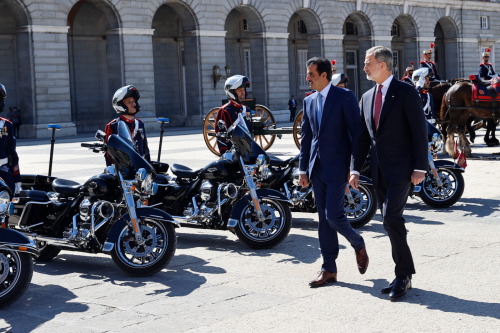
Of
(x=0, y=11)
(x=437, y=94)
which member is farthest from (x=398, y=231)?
(x=0, y=11)

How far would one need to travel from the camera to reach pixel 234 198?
337 inches

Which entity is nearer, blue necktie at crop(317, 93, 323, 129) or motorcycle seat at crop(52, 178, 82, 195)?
blue necktie at crop(317, 93, 323, 129)

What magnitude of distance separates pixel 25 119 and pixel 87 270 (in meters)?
23.4

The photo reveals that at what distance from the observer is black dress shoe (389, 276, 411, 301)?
6055 millimetres

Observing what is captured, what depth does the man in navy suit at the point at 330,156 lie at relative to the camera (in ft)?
21.5

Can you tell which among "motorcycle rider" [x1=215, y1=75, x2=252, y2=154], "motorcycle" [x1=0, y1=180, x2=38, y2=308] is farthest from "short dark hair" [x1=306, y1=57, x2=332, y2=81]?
"motorcycle rider" [x1=215, y1=75, x2=252, y2=154]

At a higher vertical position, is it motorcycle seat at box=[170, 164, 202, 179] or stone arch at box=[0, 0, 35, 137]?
stone arch at box=[0, 0, 35, 137]

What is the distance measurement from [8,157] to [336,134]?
304 centimetres

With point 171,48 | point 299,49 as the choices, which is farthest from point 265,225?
point 299,49

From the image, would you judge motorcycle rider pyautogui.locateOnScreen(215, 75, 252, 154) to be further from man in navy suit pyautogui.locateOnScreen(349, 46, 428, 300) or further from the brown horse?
the brown horse

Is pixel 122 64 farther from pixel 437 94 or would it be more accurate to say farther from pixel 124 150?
pixel 124 150

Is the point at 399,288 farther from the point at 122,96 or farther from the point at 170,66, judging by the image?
the point at 170,66

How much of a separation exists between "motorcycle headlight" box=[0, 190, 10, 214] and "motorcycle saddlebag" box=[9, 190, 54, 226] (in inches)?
44.7

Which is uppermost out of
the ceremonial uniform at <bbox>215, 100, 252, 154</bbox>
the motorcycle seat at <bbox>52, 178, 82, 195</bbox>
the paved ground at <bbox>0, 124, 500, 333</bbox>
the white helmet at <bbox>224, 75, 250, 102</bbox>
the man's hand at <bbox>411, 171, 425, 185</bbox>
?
the white helmet at <bbox>224, 75, 250, 102</bbox>
